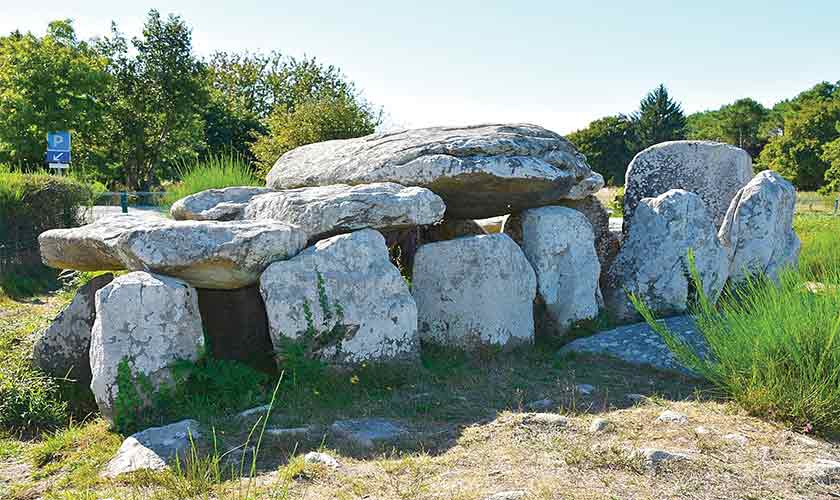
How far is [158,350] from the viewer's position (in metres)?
5.48

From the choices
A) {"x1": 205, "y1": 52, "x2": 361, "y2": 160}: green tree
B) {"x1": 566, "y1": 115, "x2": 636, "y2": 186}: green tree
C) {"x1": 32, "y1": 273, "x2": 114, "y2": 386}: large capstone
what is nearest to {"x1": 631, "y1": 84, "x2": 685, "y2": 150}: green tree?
{"x1": 566, "y1": 115, "x2": 636, "y2": 186}: green tree

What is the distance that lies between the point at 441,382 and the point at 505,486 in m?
2.07

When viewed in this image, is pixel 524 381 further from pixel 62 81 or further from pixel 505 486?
pixel 62 81

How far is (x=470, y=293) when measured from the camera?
22.0 ft

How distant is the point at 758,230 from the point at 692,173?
1.32 meters

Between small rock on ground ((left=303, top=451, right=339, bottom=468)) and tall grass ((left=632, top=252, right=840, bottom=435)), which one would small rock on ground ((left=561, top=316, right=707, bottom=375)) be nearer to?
tall grass ((left=632, top=252, right=840, bottom=435))

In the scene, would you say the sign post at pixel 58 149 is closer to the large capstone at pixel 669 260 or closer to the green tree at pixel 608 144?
the large capstone at pixel 669 260

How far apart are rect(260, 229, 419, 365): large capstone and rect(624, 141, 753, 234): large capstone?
4175mm

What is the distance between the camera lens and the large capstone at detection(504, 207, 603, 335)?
751 centimetres

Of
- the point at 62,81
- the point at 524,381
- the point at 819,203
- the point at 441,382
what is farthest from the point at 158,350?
the point at 819,203

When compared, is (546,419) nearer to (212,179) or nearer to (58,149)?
(212,179)

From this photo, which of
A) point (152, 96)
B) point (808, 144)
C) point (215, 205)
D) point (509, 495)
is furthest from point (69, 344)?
point (808, 144)

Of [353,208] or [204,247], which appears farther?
[353,208]

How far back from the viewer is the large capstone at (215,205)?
7.52m
